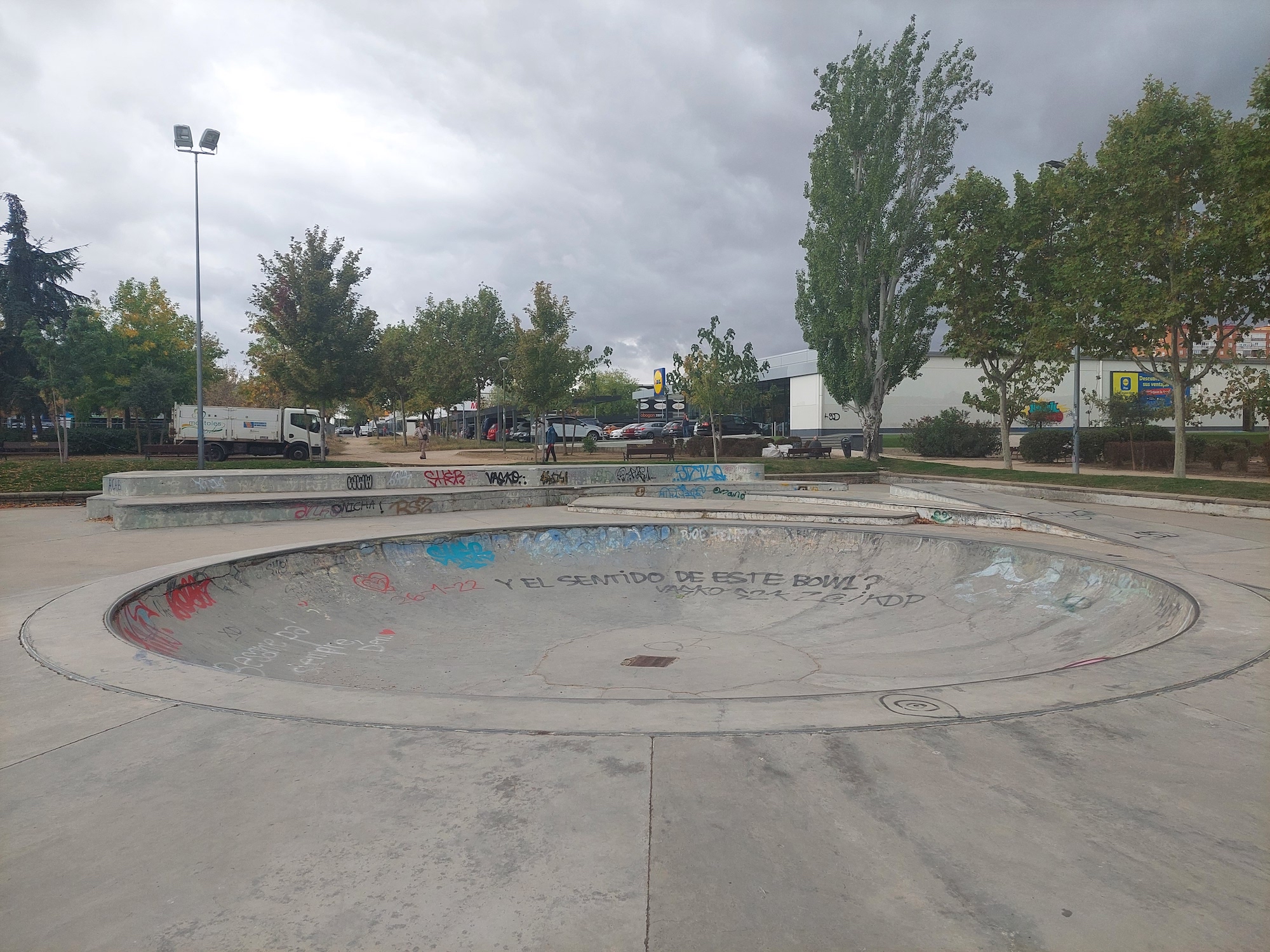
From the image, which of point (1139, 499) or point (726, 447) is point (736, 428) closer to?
point (726, 447)

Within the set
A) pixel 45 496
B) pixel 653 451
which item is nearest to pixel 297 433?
pixel 45 496

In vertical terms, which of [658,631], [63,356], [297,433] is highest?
[63,356]

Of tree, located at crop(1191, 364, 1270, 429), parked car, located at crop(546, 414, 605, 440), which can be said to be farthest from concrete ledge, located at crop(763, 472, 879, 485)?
parked car, located at crop(546, 414, 605, 440)

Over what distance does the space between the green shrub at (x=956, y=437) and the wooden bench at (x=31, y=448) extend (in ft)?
117

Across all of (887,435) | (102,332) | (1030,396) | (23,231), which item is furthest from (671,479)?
(23,231)

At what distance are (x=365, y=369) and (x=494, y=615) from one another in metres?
19.0

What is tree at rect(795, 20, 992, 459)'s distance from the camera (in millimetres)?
24656

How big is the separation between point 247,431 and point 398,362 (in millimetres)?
6559

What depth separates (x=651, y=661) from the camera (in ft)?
21.0

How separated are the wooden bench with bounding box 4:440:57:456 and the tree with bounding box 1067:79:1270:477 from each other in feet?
115

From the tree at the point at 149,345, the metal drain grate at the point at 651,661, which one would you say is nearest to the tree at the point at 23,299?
the tree at the point at 149,345

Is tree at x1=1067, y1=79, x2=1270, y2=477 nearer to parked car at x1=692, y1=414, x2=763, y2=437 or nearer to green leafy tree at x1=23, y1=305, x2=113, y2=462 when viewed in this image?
parked car at x1=692, y1=414, x2=763, y2=437

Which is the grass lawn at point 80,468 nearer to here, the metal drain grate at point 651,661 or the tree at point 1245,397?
the metal drain grate at point 651,661

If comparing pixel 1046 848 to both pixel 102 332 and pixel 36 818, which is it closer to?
pixel 36 818
